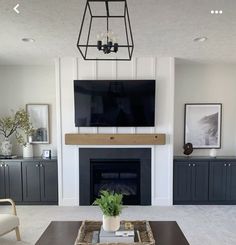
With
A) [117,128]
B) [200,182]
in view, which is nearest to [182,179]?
[200,182]

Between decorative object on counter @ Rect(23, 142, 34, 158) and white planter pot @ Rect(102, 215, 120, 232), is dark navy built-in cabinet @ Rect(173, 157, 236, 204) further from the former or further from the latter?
decorative object on counter @ Rect(23, 142, 34, 158)

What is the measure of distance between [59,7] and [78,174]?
10.2ft

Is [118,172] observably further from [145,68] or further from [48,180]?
[145,68]

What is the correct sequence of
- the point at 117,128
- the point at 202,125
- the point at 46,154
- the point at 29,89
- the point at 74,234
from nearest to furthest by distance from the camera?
the point at 74,234 → the point at 117,128 → the point at 46,154 → the point at 202,125 → the point at 29,89

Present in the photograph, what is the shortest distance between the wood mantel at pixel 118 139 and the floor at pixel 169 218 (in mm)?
1192

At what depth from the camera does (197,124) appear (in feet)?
17.3

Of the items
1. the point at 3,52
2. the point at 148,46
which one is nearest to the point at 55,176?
the point at 3,52

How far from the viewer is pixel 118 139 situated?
4664 millimetres

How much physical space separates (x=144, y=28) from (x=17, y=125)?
318cm

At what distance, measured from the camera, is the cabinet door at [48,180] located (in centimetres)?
484

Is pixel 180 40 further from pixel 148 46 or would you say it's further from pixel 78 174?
pixel 78 174

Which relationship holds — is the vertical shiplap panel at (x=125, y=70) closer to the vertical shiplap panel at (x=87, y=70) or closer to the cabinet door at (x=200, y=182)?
the vertical shiplap panel at (x=87, y=70)

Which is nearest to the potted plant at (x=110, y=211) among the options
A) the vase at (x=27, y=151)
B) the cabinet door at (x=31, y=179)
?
the cabinet door at (x=31, y=179)

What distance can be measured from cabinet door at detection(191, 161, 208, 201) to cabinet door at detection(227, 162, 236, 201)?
1.36ft
